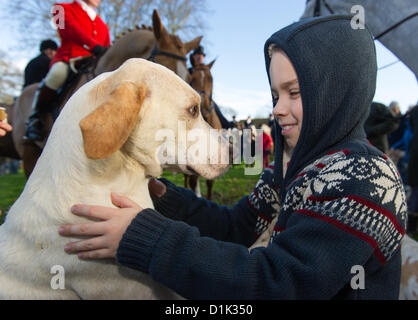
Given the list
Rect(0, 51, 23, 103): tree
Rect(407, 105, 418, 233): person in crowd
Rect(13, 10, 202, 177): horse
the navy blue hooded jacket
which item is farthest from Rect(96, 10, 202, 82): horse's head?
Rect(0, 51, 23, 103): tree

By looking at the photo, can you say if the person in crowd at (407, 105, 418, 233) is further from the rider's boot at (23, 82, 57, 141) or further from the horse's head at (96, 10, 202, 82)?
the rider's boot at (23, 82, 57, 141)

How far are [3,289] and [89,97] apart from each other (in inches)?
32.7

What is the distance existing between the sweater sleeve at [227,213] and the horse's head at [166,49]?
2302 mm

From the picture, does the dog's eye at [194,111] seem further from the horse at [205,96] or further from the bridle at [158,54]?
the horse at [205,96]

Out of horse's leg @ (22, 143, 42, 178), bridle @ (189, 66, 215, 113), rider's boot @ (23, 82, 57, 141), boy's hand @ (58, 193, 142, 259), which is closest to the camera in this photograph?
boy's hand @ (58, 193, 142, 259)

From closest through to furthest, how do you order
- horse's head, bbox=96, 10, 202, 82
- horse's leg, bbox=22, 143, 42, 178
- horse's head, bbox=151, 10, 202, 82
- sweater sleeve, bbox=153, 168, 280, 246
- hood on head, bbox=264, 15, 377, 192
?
hood on head, bbox=264, 15, 377, 192 < sweater sleeve, bbox=153, 168, 280, 246 < horse's head, bbox=96, 10, 202, 82 < horse's head, bbox=151, 10, 202, 82 < horse's leg, bbox=22, 143, 42, 178

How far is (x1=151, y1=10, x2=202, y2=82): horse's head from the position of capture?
361 centimetres

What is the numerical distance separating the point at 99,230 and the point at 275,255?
24.3 inches

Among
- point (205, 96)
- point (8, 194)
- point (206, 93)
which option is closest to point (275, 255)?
point (205, 96)

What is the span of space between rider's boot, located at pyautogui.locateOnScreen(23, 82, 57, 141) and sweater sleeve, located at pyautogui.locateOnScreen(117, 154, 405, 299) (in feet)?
11.6

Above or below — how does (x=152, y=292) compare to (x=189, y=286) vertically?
below
